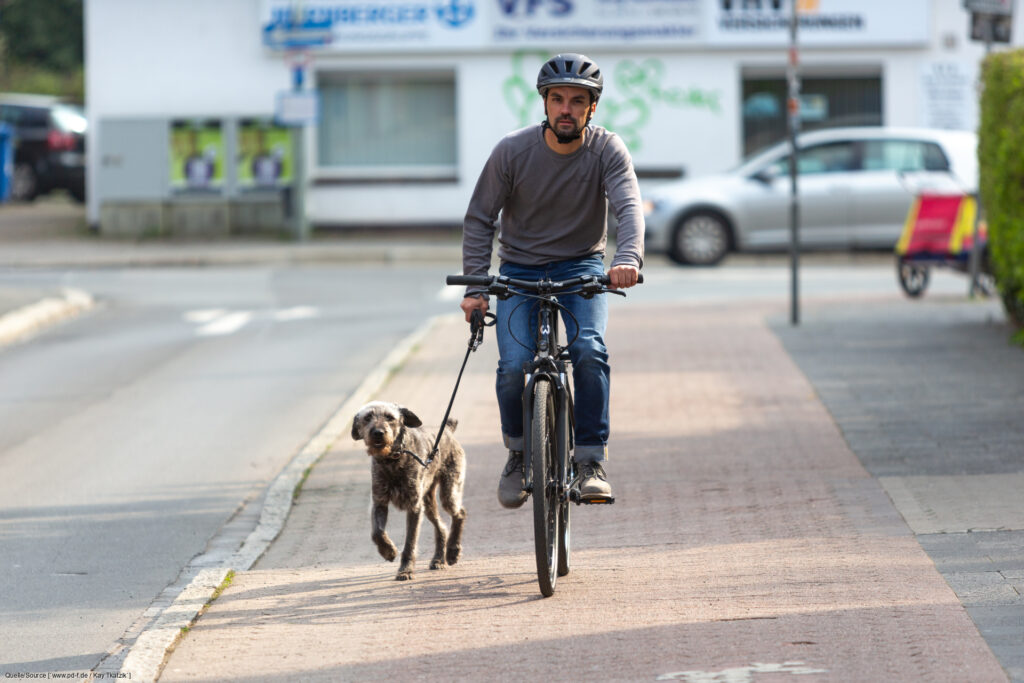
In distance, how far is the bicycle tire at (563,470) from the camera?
6.31 metres

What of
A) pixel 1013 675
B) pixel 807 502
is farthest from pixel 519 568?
pixel 1013 675

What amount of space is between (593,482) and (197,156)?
22.4m

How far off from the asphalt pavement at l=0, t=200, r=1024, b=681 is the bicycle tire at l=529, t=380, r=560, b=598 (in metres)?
0.13

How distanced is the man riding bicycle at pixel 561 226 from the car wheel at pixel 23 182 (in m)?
28.5

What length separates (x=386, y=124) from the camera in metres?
28.8

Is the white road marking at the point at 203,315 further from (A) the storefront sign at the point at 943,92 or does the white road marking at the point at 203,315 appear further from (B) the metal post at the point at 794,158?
(A) the storefront sign at the point at 943,92

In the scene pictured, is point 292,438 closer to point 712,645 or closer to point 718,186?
point 712,645

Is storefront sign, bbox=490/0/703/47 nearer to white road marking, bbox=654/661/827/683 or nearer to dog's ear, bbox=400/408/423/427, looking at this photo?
dog's ear, bbox=400/408/423/427

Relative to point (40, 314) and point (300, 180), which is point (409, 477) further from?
point (300, 180)

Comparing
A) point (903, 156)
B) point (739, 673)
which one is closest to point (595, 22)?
point (903, 156)

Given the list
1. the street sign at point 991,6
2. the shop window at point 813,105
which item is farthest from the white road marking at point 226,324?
the shop window at point 813,105

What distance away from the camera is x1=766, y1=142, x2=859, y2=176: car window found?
23.1 metres

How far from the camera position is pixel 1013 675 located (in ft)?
16.1

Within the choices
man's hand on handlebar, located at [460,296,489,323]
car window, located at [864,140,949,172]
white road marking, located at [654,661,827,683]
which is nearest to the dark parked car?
car window, located at [864,140,949,172]
